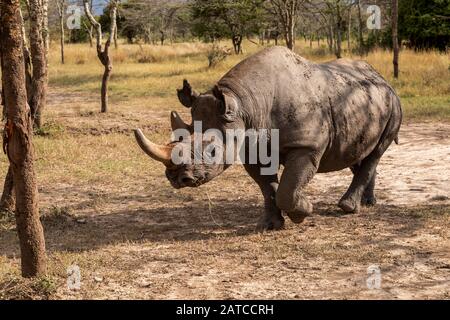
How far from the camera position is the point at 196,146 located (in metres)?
5.65

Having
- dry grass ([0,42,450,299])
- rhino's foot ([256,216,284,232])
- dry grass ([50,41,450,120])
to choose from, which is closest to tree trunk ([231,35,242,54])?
dry grass ([50,41,450,120])

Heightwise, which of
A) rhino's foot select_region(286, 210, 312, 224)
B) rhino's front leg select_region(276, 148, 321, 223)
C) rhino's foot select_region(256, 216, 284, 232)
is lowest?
rhino's foot select_region(256, 216, 284, 232)

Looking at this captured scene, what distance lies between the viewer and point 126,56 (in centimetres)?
3178

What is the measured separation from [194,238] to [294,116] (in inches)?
60.2

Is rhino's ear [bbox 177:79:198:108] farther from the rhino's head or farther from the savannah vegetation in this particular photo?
the savannah vegetation

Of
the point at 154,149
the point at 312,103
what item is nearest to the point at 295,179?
the point at 312,103

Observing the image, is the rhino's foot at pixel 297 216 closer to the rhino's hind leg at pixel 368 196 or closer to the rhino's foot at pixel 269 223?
the rhino's foot at pixel 269 223

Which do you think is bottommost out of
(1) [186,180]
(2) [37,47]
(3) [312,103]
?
(1) [186,180]

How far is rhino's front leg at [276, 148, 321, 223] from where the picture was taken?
6262 mm

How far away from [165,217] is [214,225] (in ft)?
2.17

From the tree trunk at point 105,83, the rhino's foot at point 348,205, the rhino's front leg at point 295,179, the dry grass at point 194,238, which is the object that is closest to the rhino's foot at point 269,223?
the dry grass at point 194,238

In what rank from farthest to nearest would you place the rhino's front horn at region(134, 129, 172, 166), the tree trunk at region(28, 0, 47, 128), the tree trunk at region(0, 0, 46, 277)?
the tree trunk at region(28, 0, 47, 128) < the rhino's front horn at region(134, 129, 172, 166) < the tree trunk at region(0, 0, 46, 277)

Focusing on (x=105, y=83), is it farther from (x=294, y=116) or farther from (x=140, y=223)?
(x=294, y=116)
